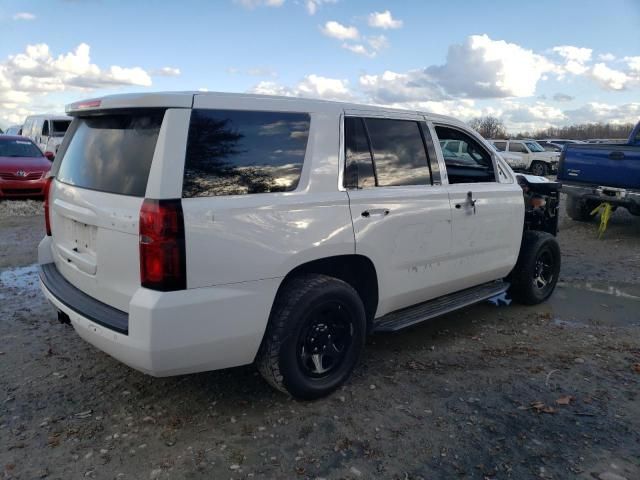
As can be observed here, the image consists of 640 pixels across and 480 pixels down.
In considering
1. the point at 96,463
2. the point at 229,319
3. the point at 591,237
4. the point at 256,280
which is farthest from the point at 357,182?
the point at 591,237

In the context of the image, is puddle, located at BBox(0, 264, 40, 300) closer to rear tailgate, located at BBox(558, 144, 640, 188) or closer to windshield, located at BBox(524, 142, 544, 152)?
rear tailgate, located at BBox(558, 144, 640, 188)

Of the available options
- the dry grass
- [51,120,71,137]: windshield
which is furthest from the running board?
[51,120,71,137]: windshield

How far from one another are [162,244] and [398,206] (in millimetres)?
1756

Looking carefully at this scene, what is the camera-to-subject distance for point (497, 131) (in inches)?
2692

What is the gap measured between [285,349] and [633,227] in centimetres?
954

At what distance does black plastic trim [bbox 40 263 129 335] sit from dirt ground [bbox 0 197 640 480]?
68cm

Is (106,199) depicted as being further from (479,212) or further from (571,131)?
(571,131)

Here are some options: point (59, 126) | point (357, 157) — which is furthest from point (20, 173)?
point (357, 157)

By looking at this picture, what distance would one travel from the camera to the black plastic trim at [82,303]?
2973 mm

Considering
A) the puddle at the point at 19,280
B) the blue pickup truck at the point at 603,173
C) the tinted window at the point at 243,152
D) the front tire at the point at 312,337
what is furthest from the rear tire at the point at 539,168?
the tinted window at the point at 243,152

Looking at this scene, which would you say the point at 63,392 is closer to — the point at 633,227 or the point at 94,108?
the point at 94,108

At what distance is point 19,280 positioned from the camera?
6.22 metres

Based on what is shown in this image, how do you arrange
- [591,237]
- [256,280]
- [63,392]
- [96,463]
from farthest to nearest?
[591,237], [63,392], [256,280], [96,463]

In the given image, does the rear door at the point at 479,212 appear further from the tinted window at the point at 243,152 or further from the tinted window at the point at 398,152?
the tinted window at the point at 243,152
